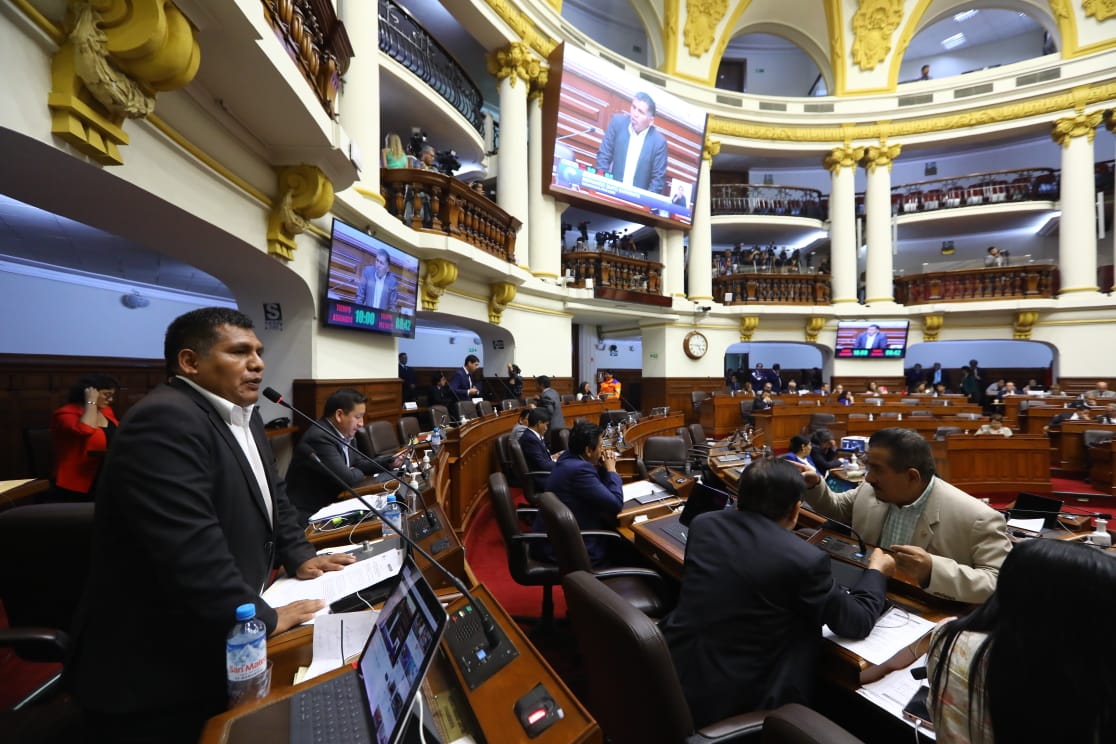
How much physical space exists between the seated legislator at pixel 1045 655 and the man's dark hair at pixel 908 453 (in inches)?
44.1

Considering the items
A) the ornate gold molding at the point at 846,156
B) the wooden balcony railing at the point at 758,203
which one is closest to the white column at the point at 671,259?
the wooden balcony railing at the point at 758,203

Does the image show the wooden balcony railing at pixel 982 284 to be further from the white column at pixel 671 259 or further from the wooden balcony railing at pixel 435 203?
the wooden balcony railing at pixel 435 203

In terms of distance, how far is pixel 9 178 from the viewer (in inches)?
76.8

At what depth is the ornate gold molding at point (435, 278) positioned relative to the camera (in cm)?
603

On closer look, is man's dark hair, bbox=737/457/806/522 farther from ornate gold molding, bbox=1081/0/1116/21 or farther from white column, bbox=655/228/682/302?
ornate gold molding, bbox=1081/0/1116/21

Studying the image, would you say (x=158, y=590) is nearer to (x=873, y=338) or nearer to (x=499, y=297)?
(x=499, y=297)

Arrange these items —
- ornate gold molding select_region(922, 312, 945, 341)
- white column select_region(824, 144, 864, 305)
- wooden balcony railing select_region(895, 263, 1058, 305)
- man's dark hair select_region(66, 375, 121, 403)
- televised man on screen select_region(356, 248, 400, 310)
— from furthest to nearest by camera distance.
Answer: white column select_region(824, 144, 864, 305)
ornate gold molding select_region(922, 312, 945, 341)
wooden balcony railing select_region(895, 263, 1058, 305)
televised man on screen select_region(356, 248, 400, 310)
man's dark hair select_region(66, 375, 121, 403)

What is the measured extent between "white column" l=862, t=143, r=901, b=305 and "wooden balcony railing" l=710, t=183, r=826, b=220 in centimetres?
149

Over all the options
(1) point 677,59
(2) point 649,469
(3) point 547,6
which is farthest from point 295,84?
(1) point 677,59

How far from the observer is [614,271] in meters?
10.8

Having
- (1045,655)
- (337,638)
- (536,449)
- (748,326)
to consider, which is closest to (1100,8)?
(748,326)

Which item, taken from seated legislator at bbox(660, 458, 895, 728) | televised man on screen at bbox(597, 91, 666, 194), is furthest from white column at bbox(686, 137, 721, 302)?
seated legislator at bbox(660, 458, 895, 728)

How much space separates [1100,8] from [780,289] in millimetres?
9805

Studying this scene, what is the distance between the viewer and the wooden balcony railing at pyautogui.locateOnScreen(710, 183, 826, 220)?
539 inches
